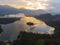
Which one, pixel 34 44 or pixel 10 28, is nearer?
pixel 34 44

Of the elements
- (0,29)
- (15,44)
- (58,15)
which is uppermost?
(15,44)

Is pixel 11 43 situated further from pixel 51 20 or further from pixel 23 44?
pixel 51 20

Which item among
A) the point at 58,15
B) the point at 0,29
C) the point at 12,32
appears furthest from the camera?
the point at 58,15

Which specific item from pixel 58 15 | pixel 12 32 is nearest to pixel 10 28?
pixel 12 32

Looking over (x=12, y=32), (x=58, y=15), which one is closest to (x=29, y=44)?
(x=12, y=32)

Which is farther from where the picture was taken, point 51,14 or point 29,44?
point 51,14

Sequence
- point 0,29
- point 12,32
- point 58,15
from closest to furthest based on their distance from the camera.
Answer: point 12,32 → point 0,29 → point 58,15

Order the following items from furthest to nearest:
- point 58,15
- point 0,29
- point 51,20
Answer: point 58,15 < point 51,20 < point 0,29

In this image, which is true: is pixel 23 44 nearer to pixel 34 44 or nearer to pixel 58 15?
pixel 34 44

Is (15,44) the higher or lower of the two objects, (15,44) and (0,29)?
the higher
